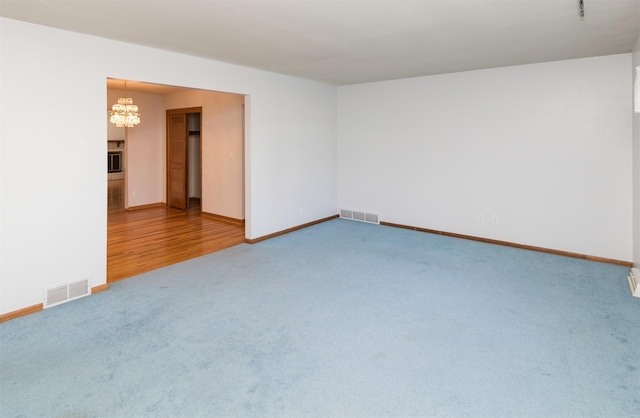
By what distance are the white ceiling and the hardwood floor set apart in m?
2.49

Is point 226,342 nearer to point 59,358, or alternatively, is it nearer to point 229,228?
point 59,358

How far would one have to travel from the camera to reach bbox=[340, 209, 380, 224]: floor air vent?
6.69 metres

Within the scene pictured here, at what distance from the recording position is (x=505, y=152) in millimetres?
5176

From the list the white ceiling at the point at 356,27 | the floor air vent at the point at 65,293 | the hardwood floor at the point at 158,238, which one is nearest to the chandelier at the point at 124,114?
the hardwood floor at the point at 158,238

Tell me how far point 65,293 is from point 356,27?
3593 millimetres

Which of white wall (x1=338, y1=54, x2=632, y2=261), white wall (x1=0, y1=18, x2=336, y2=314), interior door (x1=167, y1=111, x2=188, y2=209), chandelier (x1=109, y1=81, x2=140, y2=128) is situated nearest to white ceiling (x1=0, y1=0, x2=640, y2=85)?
white wall (x1=0, y1=18, x2=336, y2=314)

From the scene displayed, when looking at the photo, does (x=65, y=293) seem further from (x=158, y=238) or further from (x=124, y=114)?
(x=124, y=114)

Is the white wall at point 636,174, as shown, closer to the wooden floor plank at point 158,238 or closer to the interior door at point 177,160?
the wooden floor plank at point 158,238

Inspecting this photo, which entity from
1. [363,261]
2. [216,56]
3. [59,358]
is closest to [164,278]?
[59,358]

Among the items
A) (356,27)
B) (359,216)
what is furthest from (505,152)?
(356,27)

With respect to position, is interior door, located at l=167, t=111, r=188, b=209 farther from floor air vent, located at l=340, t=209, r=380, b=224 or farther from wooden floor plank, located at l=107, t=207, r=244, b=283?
floor air vent, located at l=340, t=209, r=380, b=224

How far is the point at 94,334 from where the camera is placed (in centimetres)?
279

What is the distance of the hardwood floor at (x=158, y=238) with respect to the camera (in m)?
4.46

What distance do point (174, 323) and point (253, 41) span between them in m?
2.77
